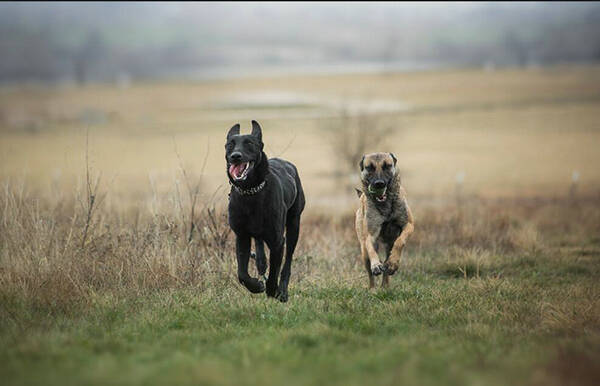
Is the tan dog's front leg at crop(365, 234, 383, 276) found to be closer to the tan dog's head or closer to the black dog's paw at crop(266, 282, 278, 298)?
the tan dog's head

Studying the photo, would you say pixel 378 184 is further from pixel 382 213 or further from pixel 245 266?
pixel 245 266

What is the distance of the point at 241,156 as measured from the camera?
712cm

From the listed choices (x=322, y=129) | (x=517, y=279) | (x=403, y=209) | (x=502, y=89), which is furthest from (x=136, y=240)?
(x=502, y=89)

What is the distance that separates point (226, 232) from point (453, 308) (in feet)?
13.3

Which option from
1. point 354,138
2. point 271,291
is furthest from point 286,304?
point 354,138

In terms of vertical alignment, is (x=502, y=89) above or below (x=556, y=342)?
above

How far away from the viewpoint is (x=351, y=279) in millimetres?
9641

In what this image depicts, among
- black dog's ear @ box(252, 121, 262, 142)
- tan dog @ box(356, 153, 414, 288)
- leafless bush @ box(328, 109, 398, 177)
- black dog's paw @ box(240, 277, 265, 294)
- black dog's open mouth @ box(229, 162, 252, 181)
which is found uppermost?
leafless bush @ box(328, 109, 398, 177)

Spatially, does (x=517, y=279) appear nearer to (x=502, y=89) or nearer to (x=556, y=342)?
(x=556, y=342)

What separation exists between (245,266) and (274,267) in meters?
0.42

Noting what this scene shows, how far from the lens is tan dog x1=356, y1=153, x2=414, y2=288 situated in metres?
8.94

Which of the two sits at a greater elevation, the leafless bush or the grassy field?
the leafless bush

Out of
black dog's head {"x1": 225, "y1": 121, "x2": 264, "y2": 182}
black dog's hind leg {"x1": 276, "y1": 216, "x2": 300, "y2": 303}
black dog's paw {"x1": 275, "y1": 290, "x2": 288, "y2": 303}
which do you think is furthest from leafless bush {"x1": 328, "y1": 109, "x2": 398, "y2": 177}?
black dog's head {"x1": 225, "y1": 121, "x2": 264, "y2": 182}

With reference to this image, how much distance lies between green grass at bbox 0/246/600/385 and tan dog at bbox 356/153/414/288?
528 mm
